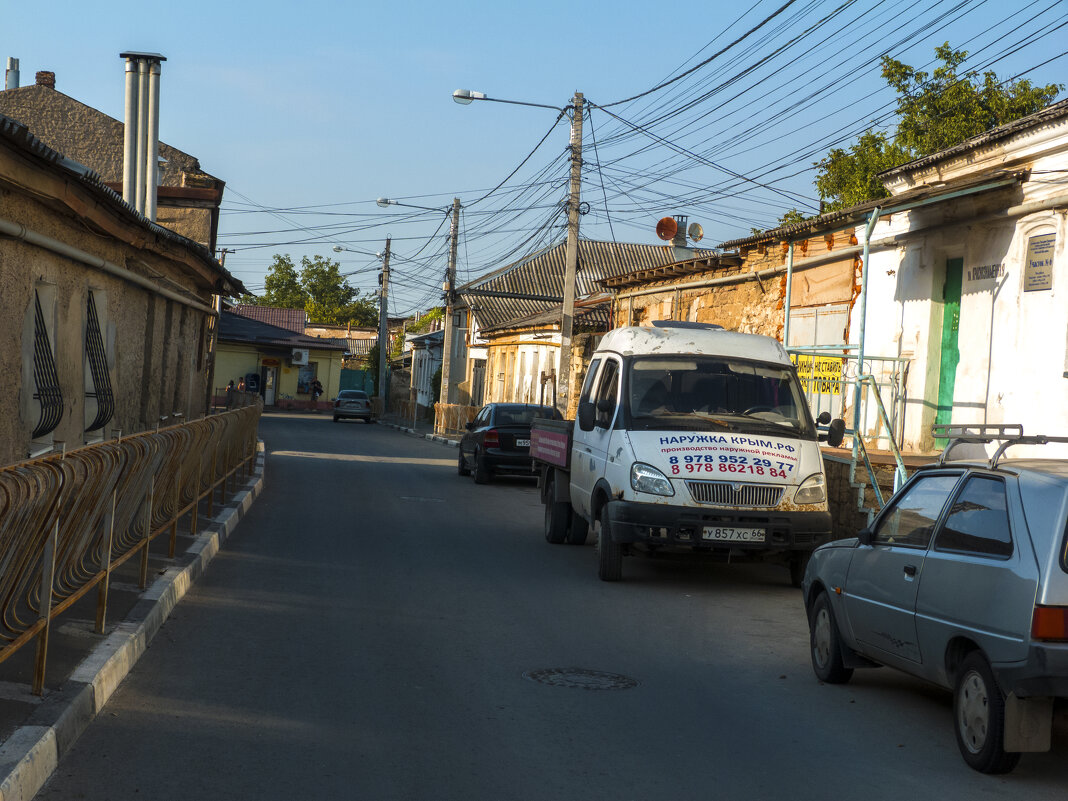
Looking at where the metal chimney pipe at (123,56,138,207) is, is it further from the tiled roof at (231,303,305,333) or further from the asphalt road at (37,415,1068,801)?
the tiled roof at (231,303,305,333)

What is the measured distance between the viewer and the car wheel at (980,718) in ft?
16.8

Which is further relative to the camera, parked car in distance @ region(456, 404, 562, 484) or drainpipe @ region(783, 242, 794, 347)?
parked car in distance @ region(456, 404, 562, 484)

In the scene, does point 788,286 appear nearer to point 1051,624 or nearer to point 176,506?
point 176,506

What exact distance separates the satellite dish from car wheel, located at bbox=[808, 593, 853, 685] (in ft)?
72.3

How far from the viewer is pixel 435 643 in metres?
7.62

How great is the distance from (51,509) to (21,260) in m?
5.66

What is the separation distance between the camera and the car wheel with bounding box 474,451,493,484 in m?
21.8

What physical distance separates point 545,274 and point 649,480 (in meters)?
46.4

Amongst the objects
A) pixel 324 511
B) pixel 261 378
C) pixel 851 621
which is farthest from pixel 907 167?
pixel 261 378

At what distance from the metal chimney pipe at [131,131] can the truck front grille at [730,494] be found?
1443 cm

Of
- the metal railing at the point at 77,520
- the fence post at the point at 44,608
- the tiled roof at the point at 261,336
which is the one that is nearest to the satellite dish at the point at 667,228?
the metal railing at the point at 77,520

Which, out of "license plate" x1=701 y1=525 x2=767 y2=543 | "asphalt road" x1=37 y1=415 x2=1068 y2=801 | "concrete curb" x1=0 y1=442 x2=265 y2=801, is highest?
"license plate" x1=701 y1=525 x2=767 y2=543

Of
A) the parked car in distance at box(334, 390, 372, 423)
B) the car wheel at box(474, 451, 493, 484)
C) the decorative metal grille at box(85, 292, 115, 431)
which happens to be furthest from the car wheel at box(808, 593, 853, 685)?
the parked car in distance at box(334, 390, 372, 423)

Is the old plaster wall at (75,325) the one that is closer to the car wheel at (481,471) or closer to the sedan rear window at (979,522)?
the sedan rear window at (979,522)
